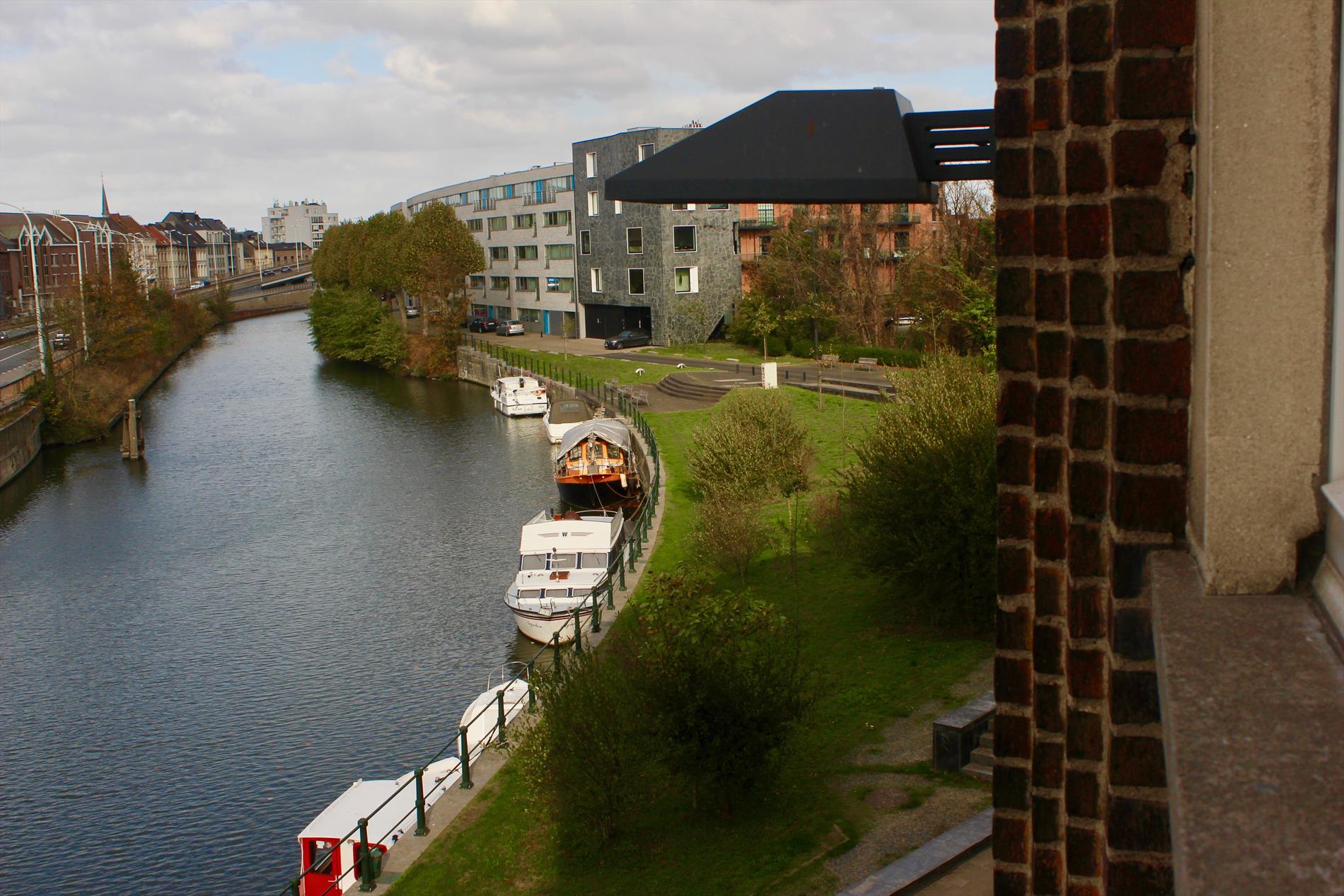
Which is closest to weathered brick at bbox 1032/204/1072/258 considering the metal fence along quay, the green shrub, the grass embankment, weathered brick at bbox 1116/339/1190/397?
weathered brick at bbox 1116/339/1190/397

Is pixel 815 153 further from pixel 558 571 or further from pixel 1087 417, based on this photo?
pixel 558 571

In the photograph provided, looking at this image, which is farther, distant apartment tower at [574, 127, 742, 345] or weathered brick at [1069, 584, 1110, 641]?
distant apartment tower at [574, 127, 742, 345]

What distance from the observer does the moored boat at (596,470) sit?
36.9 m

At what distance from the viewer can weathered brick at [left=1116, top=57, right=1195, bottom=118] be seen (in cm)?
282

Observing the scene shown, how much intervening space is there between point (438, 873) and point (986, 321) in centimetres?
3136

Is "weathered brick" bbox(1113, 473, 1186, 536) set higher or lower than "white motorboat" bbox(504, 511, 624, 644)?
higher

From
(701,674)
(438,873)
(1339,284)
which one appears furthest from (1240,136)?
(438,873)

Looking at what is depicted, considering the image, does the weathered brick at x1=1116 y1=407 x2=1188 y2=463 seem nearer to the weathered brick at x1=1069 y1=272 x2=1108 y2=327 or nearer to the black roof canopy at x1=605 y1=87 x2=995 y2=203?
the weathered brick at x1=1069 y1=272 x2=1108 y2=327

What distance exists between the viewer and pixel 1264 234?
8.00ft

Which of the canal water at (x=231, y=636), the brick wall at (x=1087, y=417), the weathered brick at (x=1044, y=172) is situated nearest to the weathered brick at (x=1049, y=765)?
the brick wall at (x=1087, y=417)

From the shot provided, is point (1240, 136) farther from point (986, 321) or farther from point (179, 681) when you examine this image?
point (986, 321)

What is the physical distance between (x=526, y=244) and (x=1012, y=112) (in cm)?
8019

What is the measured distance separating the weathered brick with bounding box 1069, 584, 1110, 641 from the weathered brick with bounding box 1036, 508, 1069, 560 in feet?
0.44

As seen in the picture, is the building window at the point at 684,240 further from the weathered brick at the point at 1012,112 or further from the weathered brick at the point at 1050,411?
the weathered brick at the point at 1050,411
